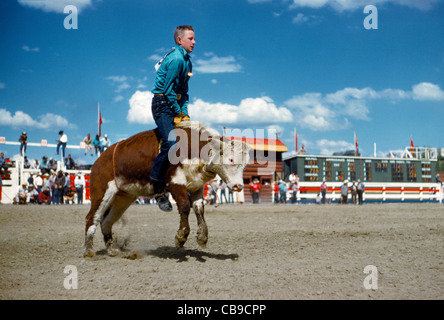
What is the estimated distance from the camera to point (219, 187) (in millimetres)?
24438

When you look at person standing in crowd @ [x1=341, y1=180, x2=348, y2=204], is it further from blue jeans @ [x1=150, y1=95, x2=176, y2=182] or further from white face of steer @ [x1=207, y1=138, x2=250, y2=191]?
blue jeans @ [x1=150, y1=95, x2=176, y2=182]

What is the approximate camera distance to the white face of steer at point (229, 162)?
15.7 feet

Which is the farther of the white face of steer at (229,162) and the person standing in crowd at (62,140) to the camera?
the person standing in crowd at (62,140)

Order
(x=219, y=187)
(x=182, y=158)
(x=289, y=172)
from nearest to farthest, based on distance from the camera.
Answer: (x=182, y=158) → (x=219, y=187) → (x=289, y=172)

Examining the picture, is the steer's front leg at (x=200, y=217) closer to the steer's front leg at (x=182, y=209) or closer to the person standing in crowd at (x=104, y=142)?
the steer's front leg at (x=182, y=209)

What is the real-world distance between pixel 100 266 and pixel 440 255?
15.0 feet

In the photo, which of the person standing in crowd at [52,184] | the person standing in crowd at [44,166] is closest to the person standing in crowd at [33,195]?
the person standing in crowd at [52,184]

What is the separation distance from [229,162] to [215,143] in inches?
12.7

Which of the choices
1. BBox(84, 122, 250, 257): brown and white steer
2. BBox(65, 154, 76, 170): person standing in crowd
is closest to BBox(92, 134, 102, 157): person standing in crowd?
BBox(65, 154, 76, 170): person standing in crowd

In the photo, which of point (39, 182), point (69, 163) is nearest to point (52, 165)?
point (69, 163)

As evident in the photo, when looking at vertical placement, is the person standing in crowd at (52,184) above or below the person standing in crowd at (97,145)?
→ below

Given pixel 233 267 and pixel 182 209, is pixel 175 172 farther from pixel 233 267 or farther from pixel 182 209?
pixel 233 267
